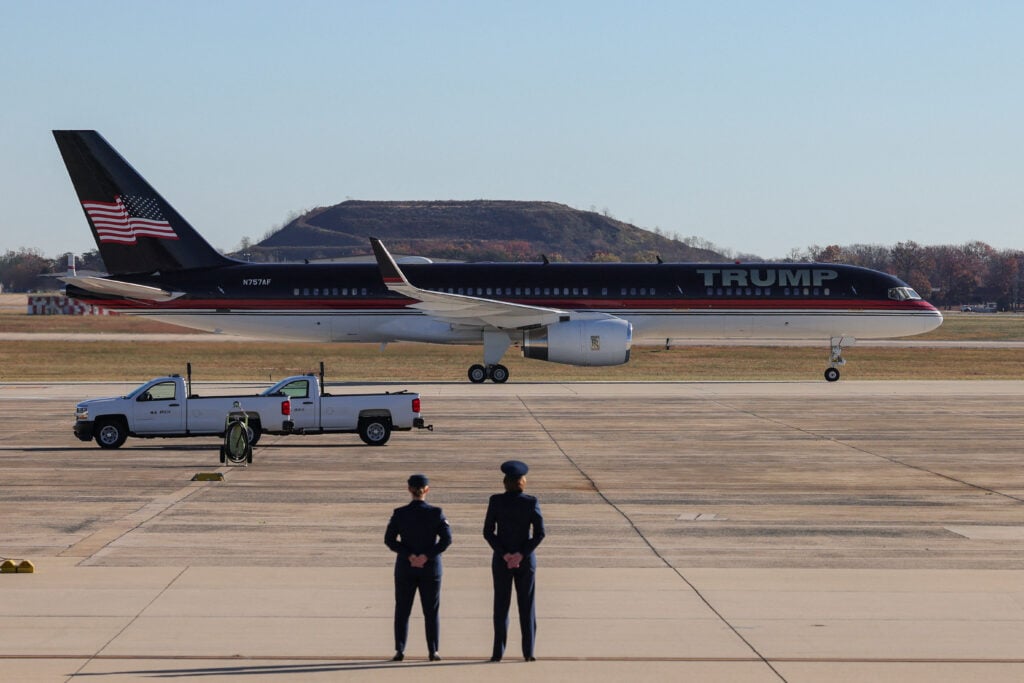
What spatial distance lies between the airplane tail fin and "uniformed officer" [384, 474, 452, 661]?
3998cm

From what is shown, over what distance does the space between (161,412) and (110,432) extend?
117 centimetres

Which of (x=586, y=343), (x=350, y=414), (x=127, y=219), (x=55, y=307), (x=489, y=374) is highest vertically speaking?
(x=127, y=219)

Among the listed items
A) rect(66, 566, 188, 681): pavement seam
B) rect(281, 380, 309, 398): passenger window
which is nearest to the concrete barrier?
rect(281, 380, 309, 398): passenger window

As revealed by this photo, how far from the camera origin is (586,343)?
153 feet

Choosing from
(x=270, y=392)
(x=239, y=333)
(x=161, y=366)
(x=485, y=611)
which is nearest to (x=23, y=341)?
(x=161, y=366)

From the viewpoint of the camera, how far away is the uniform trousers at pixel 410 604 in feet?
36.5

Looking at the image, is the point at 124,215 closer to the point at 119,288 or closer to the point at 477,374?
the point at 119,288

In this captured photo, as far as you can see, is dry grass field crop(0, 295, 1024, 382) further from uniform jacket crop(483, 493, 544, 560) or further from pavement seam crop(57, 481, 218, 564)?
uniform jacket crop(483, 493, 544, 560)

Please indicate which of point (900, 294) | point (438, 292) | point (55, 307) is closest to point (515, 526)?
point (438, 292)

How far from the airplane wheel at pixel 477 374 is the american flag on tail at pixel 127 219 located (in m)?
12.8

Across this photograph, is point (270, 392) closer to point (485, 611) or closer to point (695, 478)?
point (695, 478)

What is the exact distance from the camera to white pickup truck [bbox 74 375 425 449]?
27797 millimetres

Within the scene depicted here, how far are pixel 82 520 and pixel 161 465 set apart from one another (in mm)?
6709

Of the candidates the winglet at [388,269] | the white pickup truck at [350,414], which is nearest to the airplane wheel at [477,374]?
the winglet at [388,269]
